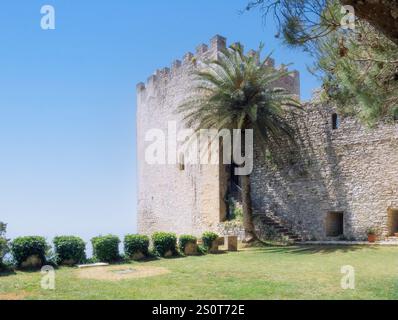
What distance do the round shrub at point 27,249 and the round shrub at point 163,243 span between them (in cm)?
332

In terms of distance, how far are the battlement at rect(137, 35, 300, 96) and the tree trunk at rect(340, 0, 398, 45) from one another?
Answer: 12370 mm

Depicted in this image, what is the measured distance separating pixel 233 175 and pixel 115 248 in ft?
27.3

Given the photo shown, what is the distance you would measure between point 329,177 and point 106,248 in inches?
349

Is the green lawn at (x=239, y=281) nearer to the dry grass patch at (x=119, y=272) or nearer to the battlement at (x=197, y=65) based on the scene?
the dry grass patch at (x=119, y=272)

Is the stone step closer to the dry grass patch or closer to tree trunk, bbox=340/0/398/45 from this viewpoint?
the dry grass patch

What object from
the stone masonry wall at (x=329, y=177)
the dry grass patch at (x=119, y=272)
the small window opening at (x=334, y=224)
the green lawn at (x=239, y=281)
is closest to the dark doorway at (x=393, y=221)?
the stone masonry wall at (x=329, y=177)

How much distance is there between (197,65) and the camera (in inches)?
792

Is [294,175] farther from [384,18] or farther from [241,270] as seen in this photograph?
[384,18]

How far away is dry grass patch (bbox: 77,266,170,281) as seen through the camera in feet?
29.6

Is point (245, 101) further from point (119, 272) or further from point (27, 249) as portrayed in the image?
point (27, 249)

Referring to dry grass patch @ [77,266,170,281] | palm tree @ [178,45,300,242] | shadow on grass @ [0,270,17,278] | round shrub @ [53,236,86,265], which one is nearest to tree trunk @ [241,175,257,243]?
palm tree @ [178,45,300,242]

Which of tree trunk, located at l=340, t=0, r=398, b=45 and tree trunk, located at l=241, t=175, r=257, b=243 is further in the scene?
tree trunk, located at l=241, t=175, r=257, b=243

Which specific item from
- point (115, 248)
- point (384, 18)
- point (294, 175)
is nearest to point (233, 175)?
point (294, 175)

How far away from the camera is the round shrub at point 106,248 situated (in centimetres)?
1166
